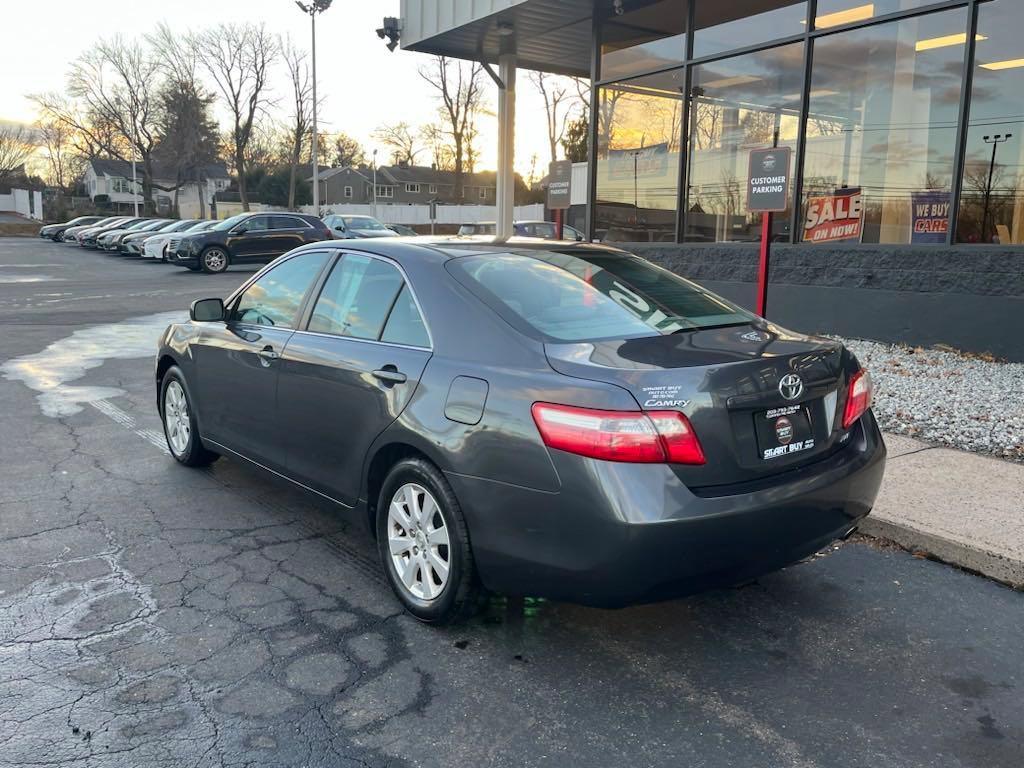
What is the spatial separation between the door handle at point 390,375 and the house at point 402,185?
88.0m

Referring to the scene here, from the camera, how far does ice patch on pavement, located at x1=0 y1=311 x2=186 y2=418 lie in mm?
7867

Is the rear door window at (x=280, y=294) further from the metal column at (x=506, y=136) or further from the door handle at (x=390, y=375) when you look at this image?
the metal column at (x=506, y=136)

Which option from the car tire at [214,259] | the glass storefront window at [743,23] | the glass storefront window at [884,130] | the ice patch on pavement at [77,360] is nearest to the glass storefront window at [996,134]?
the glass storefront window at [884,130]

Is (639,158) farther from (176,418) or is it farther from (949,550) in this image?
(949,550)

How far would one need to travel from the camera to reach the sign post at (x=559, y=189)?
11.0 metres

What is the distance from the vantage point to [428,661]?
3193mm

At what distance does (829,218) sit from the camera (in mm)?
10188

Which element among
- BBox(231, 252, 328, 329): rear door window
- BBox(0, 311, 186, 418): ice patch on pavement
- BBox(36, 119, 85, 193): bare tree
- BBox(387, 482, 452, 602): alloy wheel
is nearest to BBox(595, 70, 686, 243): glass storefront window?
BBox(0, 311, 186, 418): ice patch on pavement

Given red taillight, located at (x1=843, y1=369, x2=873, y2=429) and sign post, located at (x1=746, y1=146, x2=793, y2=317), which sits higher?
sign post, located at (x1=746, y1=146, x2=793, y2=317)

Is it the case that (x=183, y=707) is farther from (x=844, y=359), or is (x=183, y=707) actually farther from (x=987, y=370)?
(x=987, y=370)

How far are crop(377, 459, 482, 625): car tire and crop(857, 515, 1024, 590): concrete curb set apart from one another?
2047 millimetres

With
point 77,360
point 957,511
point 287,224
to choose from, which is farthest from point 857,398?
point 287,224

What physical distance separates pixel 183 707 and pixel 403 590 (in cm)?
98

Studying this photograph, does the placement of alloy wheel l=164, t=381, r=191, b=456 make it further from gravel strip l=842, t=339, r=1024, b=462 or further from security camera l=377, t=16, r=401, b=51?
security camera l=377, t=16, r=401, b=51
